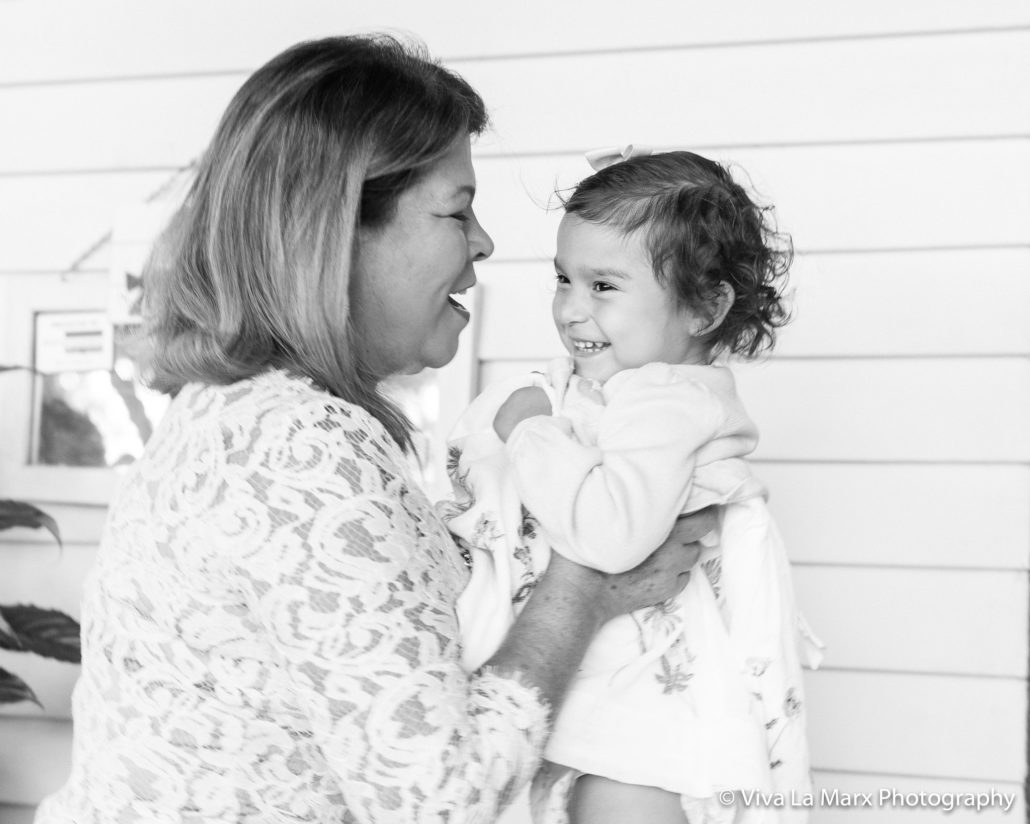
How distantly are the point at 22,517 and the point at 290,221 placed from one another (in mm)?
1368

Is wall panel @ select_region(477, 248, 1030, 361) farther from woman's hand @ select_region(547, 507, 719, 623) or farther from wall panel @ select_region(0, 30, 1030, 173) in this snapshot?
woman's hand @ select_region(547, 507, 719, 623)

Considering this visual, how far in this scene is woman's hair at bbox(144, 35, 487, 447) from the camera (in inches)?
50.8

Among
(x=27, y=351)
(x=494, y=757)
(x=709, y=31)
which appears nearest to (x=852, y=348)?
(x=709, y=31)

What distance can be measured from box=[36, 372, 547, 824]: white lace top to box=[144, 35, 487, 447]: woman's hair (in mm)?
54

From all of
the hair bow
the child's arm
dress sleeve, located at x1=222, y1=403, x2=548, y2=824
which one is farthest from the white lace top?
the hair bow

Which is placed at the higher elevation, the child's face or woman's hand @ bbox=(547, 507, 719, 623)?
the child's face

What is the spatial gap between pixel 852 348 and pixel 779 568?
0.90m

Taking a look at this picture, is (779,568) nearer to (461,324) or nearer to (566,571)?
(566,571)

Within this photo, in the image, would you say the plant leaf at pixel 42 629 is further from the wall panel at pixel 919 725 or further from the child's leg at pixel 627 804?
the wall panel at pixel 919 725

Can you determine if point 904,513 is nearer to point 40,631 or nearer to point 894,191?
point 894,191

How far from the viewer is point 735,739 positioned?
4.85 feet

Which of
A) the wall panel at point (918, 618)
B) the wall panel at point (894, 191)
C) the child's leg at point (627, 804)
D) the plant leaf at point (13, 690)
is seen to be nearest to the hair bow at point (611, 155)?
the wall panel at point (894, 191)

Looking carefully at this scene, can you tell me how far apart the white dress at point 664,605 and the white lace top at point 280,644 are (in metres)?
0.20

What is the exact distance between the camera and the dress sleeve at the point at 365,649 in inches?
44.1
